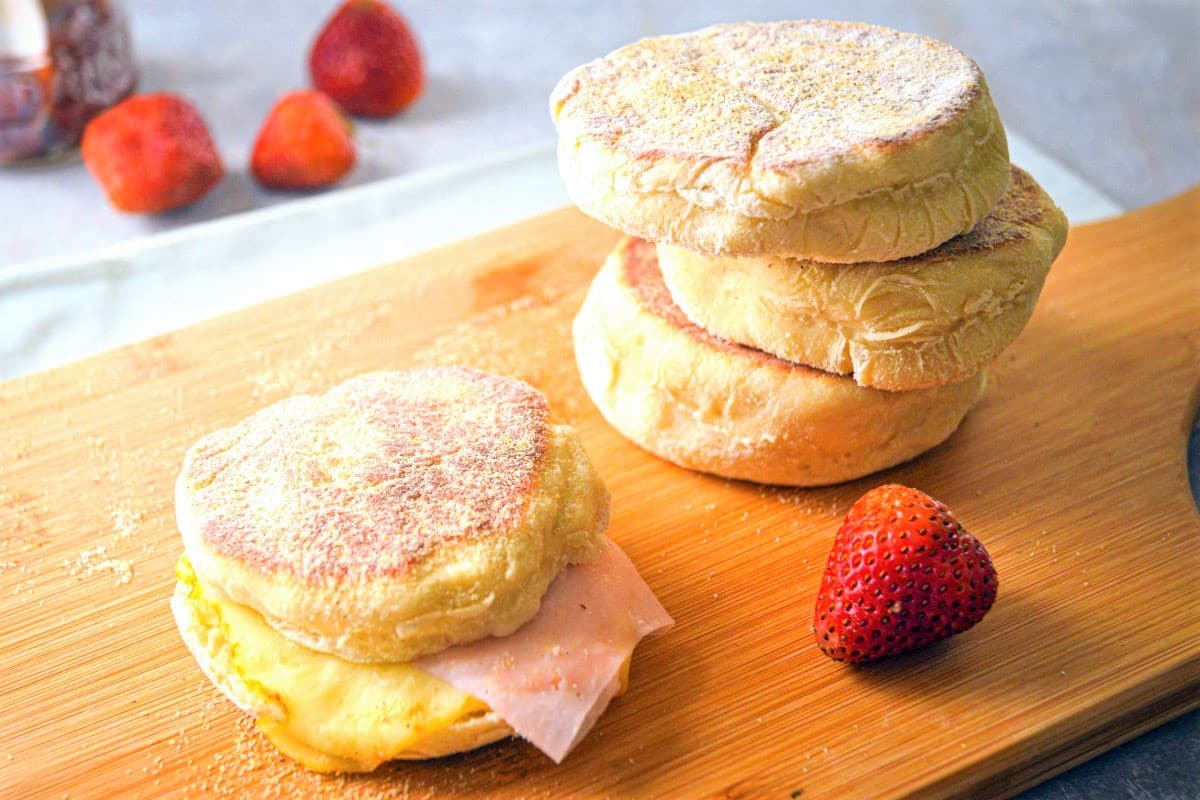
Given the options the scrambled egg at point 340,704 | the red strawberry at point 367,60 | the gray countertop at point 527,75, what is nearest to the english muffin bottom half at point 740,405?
the scrambled egg at point 340,704

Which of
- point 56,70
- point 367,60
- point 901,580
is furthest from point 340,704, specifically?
point 367,60

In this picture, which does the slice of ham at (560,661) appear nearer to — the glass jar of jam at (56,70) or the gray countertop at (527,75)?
the gray countertop at (527,75)

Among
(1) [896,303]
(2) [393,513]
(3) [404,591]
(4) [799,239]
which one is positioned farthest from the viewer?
(1) [896,303]

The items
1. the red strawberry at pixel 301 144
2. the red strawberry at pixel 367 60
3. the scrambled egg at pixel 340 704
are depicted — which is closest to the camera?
the scrambled egg at pixel 340 704

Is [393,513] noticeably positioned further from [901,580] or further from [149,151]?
[149,151]

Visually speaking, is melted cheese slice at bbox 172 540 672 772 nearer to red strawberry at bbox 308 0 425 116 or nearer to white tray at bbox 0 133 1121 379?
white tray at bbox 0 133 1121 379

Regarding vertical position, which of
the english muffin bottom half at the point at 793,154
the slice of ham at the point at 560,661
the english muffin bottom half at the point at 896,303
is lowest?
the slice of ham at the point at 560,661
